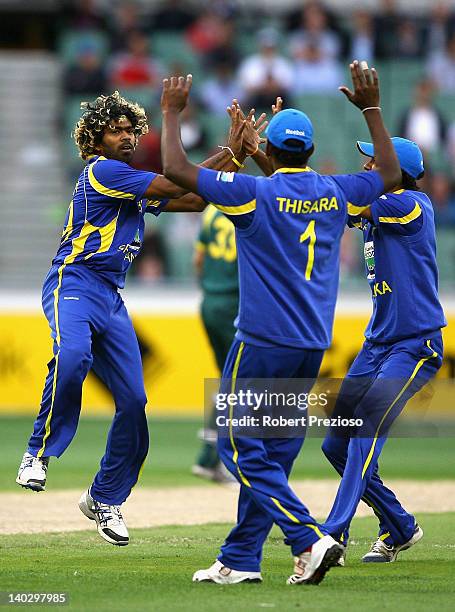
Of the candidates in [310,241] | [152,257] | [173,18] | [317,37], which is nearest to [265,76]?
[317,37]

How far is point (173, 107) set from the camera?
6.73m

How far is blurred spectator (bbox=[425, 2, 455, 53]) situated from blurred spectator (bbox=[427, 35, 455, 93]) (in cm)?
13

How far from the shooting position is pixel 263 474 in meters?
6.54

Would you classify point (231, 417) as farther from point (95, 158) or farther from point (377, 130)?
point (95, 158)

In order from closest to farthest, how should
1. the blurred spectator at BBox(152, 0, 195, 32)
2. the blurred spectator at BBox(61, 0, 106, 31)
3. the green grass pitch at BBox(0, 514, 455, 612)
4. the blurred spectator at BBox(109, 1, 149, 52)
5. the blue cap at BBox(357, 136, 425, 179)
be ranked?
the green grass pitch at BBox(0, 514, 455, 612) < the blue cap at BBox(357, 136, 425, 179) < the blurred spectator at BBox(109, 1, 149, 52) < the blurred spectator at BBox(61, 0, 106, 31) < the blurred spectator at BBox(152, 0, 195, 32)

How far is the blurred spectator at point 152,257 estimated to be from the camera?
17.5 meters

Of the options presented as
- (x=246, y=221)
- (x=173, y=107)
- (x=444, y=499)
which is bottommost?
(x=444, y=499)

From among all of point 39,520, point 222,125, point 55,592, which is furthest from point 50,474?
point 222,125

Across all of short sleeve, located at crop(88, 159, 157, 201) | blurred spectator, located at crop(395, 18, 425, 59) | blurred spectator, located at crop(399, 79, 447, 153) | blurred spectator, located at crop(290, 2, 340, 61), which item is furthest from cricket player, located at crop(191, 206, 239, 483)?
blurred spectator, located at crop(395, 18, 425, 59)

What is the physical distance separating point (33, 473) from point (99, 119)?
2324 millimetres

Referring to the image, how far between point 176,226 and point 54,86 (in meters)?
4.81

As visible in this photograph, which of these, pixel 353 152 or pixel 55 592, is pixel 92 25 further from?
pixel 55 592

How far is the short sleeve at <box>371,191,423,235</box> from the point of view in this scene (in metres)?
7.59

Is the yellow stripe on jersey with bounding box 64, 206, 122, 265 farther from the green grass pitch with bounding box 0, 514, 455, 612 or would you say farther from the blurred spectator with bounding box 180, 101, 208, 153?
the blurred spectator with bounding box 180, 101, 208, 153
